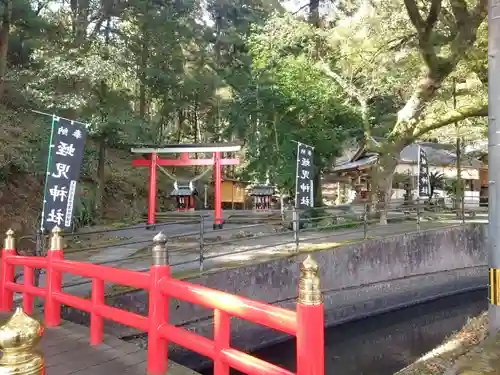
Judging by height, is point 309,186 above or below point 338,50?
below

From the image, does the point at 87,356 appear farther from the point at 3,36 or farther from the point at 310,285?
the point at 3,36

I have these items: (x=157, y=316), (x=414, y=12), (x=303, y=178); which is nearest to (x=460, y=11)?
(x=414, y=12)

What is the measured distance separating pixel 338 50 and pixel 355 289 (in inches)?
315

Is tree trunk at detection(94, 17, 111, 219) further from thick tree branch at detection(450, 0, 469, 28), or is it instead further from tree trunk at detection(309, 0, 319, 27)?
thick tree branch at detection(450, 0, 469, 28)

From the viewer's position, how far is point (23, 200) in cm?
1391

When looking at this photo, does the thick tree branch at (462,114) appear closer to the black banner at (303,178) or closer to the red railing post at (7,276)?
the black banner at (303,178)

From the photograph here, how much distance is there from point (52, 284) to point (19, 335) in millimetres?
3668

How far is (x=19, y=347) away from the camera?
4.90 feet

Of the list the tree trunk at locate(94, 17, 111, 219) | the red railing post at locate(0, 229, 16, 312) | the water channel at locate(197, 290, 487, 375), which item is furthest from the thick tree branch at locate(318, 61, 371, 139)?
the red railing post at locate(0, 229, 16, 312)

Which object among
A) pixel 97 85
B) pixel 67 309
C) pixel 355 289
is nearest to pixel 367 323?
pixel 355 289

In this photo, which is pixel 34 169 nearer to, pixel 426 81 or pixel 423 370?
pixel 426 81

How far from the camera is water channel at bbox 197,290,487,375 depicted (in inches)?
306

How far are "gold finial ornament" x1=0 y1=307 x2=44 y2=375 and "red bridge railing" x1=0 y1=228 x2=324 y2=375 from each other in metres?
1.37

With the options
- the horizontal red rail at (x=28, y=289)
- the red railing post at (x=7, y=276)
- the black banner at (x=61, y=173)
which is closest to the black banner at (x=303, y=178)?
the black banner at (x=61, y=173)
